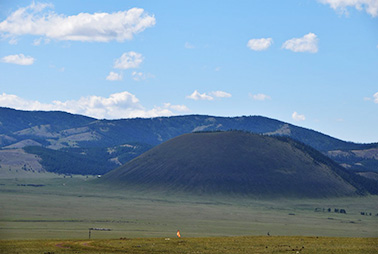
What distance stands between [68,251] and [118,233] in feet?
169

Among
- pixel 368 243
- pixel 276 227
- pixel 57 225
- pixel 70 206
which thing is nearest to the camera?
pixel 368 243

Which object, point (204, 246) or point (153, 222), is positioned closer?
point (204, 246)

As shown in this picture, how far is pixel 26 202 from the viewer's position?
193 m

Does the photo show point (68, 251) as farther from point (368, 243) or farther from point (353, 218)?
point (353, 218)

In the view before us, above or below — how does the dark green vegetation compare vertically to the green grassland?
above

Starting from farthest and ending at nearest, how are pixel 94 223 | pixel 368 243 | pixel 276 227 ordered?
pixel 276 227, pixel 94 223, pixel 368 243

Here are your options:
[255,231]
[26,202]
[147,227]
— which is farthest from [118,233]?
[26,202]

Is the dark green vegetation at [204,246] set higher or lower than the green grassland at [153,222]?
higher

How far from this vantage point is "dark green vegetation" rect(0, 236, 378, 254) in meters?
62.3

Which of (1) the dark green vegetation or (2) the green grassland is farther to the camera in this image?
(2) the green grassland

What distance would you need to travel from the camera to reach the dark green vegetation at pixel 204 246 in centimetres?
6231

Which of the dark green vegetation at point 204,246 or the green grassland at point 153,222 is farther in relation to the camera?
the green grassland at point 153,222

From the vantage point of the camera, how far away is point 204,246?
67500mm

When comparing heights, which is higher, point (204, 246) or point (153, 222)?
point (204, 246)
